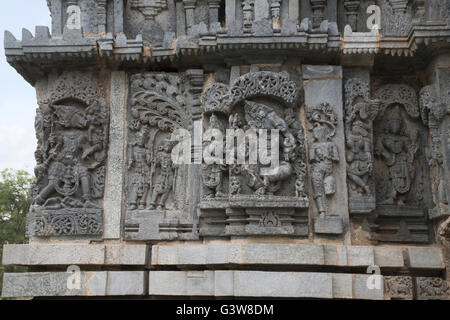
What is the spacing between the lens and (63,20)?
25.5 ft

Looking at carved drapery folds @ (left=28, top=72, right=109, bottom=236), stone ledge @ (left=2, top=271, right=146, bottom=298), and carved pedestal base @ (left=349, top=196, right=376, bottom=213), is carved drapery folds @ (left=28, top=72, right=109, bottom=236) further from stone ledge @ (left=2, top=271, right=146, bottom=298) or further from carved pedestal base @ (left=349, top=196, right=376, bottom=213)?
carved pedestal base @ (left=349, top=196, right=376, bottom=213)

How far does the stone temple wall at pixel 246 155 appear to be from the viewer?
6.78 meters

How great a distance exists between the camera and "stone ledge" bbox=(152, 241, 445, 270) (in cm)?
657

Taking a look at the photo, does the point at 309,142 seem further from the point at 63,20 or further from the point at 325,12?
the point at 63,20

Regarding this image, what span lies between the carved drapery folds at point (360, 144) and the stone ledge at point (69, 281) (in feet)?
10.4

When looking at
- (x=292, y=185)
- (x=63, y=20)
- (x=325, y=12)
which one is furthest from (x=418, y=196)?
(x=63, y=20)

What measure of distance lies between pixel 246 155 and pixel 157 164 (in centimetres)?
134

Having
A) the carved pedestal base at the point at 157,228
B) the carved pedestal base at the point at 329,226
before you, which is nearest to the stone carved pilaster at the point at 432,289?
the carved pedestal base at the point at 329,226

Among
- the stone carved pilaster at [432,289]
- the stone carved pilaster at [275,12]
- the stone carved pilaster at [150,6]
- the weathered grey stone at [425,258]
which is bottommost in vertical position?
the stone carved pilaster at [432,289]

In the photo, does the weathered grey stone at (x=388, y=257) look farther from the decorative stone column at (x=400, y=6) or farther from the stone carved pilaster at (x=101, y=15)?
the stone carved pilaster at (x=101, y=15)

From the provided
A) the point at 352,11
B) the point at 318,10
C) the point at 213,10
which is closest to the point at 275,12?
the point at 318,10

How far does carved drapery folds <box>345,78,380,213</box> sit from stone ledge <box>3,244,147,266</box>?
3030 millimetres

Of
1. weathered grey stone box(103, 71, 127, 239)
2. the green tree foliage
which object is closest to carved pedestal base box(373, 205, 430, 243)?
weathered grey stone box(103, 71, 127, 239)

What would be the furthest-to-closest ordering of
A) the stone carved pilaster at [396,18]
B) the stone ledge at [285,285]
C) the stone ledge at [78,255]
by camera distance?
the stone carved pilaster at [396,18], the stone ledge at [78,255], the stone ledge at [285,285]
